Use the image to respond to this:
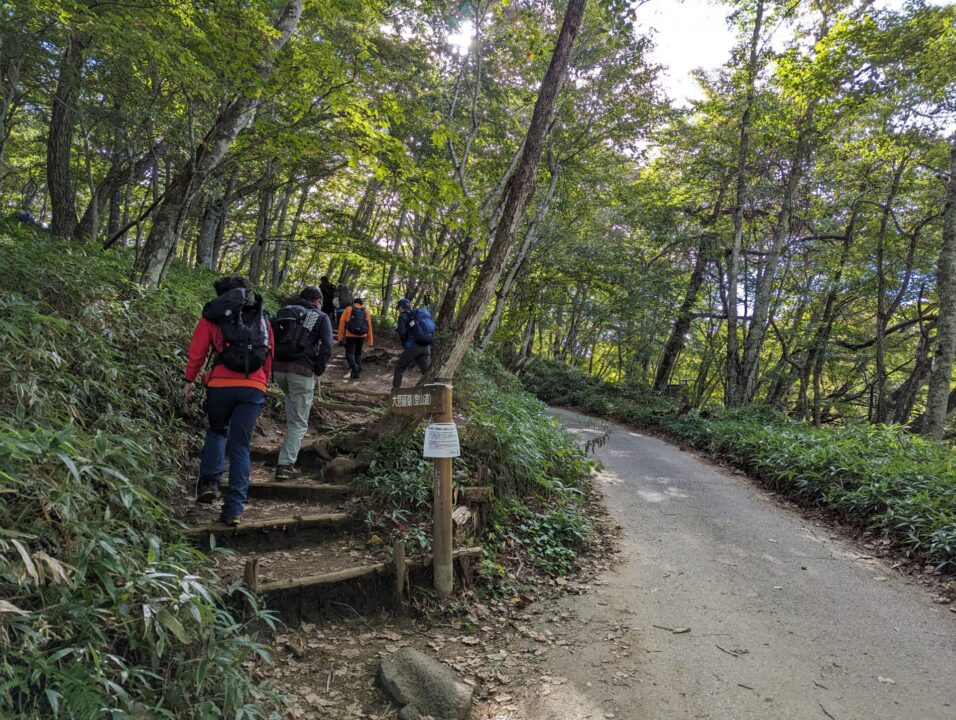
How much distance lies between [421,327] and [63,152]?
22.7ft

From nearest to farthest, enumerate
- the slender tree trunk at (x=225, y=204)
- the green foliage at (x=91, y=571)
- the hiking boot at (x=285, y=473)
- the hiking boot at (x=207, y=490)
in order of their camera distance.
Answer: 1. the green foliage at (x=91, y=571)
2. the hiking boot at (x=207, y=490)
3. the hiking boot at (x=285, y=473)
4. the slender tree trunk at (x=225, y=204)

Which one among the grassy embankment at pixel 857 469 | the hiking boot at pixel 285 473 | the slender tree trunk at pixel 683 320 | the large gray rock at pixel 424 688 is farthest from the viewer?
the slender tree trunk at pixel 683 320

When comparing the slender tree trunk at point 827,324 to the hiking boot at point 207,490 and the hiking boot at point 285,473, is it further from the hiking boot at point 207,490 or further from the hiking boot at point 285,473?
the hiking boot at point 207,490

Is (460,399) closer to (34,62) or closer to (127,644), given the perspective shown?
(127,644)

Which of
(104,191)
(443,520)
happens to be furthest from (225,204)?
(443,520)

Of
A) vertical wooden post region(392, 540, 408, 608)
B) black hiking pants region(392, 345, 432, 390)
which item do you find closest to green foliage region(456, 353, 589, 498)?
black hiking pants region(392, 345, 432, 390)

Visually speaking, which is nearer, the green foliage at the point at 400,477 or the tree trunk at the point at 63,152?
the green foliage at the point at 400,477

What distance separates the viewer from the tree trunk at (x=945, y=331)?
9.09m

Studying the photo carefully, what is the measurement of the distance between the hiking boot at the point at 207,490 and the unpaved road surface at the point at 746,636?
9.87ft

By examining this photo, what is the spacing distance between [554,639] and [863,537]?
483 centimetres

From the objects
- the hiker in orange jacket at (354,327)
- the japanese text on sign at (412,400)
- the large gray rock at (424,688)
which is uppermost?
the hiker in orange jacket at (354,327)

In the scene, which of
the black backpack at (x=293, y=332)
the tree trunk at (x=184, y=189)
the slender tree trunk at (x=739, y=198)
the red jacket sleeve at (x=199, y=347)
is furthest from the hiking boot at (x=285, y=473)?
the slender tree trunk at (x=739, y=198)

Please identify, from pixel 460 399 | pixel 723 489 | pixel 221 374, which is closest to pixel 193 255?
pixel 460 399

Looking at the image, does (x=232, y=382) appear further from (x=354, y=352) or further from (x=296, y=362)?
(x=354, y=352)
